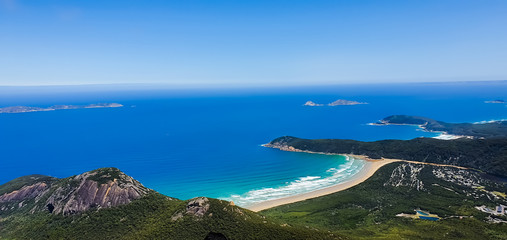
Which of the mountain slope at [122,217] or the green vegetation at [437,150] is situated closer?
the mountain slope at [122,217]

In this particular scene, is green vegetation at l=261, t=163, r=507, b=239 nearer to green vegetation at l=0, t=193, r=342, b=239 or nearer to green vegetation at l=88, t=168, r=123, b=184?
green vegetation at l=0, t=193, r=342, b=239

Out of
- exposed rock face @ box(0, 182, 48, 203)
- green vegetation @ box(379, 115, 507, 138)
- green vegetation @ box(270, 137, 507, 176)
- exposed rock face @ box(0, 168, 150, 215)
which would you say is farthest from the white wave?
green vegetation @ box(379, 115, 507, 138)

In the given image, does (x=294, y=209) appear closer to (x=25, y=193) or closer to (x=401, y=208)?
(x=401, y=208)

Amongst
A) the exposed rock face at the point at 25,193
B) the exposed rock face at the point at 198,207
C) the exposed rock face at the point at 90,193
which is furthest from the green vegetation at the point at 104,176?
the exposed rock face at the point at 25,193

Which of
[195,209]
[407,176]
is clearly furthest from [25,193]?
[407,176]

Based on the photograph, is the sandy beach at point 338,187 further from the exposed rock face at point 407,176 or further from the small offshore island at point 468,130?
the small offshore island at point 468,130

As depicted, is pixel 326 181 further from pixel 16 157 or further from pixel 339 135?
pixel 16 157
